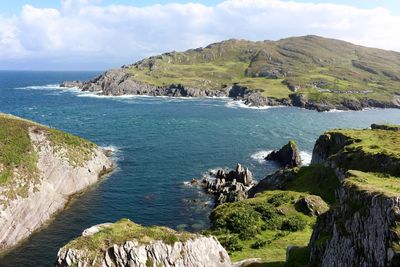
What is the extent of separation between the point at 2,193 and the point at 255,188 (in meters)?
51.9

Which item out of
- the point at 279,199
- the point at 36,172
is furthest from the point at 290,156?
the point at 36,172

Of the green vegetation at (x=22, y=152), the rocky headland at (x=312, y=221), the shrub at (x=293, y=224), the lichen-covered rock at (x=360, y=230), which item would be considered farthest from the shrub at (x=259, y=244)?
the green vegetation at (x=22, y=152)

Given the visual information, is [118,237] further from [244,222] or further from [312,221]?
[312,221]

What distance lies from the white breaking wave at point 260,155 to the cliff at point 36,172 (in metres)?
45.1

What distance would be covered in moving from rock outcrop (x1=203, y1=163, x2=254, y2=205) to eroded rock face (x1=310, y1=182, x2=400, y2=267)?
47.0 m

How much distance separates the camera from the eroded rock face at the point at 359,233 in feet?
101

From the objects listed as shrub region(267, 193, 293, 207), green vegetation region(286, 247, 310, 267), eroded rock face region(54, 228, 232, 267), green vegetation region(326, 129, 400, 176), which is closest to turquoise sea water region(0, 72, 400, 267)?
shrub region(267, 193, 293, 207)

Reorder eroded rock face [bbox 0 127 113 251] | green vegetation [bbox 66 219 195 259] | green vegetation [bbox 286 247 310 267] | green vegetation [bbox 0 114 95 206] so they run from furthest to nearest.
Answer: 1. green vegetation [bbox 0 114 95 206]
2. eroded rock face [bbox 0 127 113 251]
3. green vegetation [bbox 66 219 195 259]
4. green vegetation [bbox 286 247 310 267]

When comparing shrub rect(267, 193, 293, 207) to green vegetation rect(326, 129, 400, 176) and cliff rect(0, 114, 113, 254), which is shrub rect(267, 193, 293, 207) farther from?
cliff rect(0, 114, 113, 254)

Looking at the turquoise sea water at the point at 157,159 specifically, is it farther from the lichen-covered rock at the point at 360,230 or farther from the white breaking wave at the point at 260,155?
the lichen-covered rock at the point at 360,230

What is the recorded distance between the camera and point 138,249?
44281 millimetres

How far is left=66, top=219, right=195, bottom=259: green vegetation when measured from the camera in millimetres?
43812

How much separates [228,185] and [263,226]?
1314 inches

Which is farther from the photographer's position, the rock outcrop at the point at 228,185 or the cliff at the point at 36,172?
the rock outcrop at the point at 228,185
